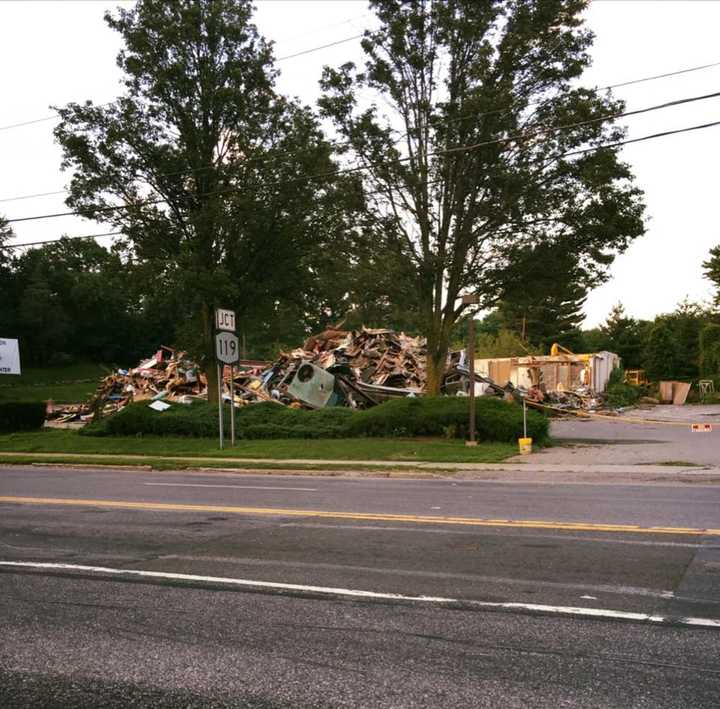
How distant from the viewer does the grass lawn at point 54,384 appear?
60188mm

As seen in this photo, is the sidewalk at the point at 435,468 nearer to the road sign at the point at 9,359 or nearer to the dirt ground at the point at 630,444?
the dirt ground at the point at 630,444

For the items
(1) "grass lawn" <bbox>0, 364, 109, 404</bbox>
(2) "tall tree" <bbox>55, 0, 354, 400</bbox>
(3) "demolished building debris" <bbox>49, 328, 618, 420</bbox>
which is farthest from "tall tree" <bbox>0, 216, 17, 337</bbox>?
(2) "tall tree" <bbox>55, 0, 354, 400</bbox>

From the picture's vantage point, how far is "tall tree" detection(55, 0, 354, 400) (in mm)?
23125

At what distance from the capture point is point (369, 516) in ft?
31.6

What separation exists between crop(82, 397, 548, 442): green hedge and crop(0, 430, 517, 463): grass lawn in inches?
18.4

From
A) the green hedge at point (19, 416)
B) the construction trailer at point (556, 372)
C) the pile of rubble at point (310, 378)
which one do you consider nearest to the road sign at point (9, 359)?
the green hedge at point (19, 416)

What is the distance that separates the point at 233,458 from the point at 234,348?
325cm

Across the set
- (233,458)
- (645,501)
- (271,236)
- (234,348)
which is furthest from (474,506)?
(271,236)

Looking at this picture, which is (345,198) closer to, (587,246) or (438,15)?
(438,15)

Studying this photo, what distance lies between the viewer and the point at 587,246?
70.8 feet

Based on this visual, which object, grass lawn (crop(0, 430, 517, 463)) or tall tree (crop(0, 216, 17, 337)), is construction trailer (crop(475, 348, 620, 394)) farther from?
tall tree (crop(0, 216, 17, 337))

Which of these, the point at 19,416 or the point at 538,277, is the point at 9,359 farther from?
the point at 538,277

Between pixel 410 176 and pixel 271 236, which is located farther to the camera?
pixel 271 236

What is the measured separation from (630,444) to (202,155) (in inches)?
635
